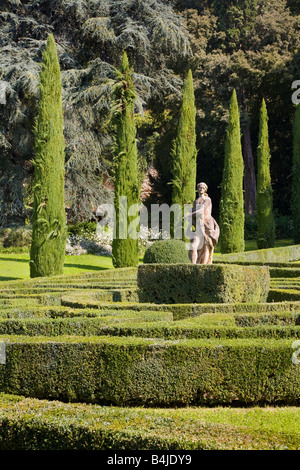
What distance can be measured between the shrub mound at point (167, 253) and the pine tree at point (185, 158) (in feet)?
32.3

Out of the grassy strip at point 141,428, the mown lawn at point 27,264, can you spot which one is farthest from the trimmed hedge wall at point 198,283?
the mown lawn at point 27,264

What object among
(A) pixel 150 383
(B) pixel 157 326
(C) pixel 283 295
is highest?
(C) pixel 283 295

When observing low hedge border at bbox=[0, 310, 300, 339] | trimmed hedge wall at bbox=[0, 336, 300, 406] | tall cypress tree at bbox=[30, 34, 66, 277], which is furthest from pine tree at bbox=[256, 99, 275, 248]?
trimmed hedge wall at bbox=[0, 336, 300, 406]

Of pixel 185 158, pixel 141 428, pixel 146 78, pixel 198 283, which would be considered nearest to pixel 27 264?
pixel 185 158

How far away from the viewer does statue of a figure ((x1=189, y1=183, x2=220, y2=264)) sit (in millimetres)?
11469

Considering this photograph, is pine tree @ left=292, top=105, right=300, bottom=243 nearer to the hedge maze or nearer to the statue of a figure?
the statue of a figure

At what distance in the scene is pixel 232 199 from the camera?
2322 cm

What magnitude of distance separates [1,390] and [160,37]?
915 inches

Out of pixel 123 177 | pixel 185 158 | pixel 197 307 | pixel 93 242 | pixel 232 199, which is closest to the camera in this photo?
pixel 197 307

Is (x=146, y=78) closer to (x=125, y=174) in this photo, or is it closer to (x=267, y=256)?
(x=125, y=174)

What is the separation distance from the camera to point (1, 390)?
5.39 meters

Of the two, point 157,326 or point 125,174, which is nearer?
point 157,326

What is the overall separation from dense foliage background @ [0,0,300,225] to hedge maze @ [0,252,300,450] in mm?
18408

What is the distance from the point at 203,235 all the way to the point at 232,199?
11941 mm
